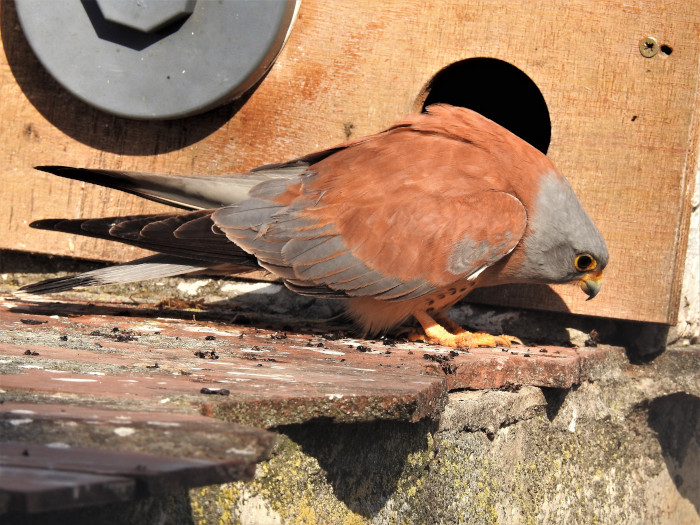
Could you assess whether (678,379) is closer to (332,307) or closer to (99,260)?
(332,307)

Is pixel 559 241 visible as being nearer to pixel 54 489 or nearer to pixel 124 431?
pixel 124 431

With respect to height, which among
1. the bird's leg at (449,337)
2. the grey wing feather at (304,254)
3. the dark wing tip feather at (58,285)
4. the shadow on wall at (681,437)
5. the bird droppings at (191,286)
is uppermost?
the grey wing feather at (304,254)

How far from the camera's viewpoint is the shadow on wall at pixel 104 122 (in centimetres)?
342

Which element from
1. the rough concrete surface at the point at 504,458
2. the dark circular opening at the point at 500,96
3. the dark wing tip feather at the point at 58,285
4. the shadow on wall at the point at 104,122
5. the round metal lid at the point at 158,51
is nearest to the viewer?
the rough concrete surface at the point at 504,458

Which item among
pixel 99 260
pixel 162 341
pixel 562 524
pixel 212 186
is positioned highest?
pixel 212 186

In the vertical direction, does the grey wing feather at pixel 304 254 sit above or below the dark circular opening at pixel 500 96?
below

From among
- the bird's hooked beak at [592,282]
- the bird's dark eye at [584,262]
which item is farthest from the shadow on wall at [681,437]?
the bird's dark eye at [584,262]

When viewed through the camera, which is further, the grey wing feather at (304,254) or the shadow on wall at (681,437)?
the shadow on wall at (681,437)

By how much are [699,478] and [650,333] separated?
2.28 feet

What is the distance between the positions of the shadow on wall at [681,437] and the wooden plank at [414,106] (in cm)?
45

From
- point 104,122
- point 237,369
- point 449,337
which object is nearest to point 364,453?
point 237,369

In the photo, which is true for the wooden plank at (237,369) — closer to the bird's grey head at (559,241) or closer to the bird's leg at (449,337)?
the bird's leg at (449,337)

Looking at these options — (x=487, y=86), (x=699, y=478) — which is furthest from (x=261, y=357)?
(x=487, y=86)

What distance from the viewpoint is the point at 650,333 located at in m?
3.49
